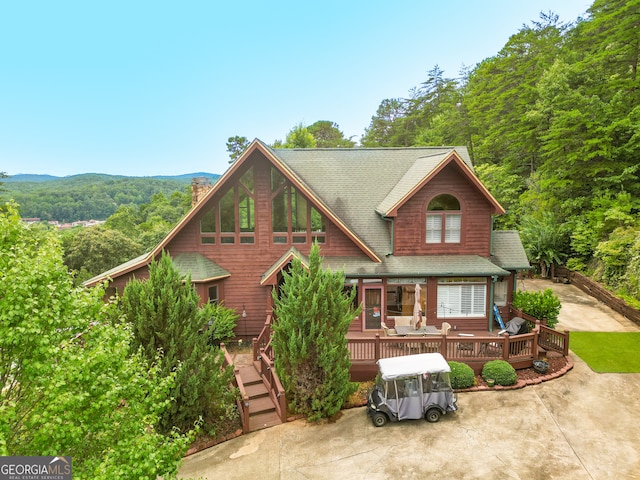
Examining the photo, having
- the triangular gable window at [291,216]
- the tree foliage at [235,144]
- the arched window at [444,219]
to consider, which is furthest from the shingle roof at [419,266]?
the tree foliage at [235,144]

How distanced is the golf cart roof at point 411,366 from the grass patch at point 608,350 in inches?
278

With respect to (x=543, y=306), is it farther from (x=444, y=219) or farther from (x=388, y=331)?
(x=388, y=331)

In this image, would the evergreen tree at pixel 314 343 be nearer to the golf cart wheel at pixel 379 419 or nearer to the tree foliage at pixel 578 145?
the golf cart wheel at pixel 379 419

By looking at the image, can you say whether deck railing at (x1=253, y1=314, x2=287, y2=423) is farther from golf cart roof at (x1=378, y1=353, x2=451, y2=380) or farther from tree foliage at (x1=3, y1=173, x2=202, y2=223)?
tree foliage at (x1=3, y1=173, x2=202, y2=223)

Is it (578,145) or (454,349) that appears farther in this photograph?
(578,145)

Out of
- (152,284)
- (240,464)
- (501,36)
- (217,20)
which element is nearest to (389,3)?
(501,36)

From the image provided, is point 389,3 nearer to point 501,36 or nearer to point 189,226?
point 501,36

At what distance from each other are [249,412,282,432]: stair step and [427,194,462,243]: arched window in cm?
1010

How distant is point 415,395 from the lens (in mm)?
10930

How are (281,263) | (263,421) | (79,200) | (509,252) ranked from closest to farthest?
(263,421)
(281,263)
(509,252)
(79,200)

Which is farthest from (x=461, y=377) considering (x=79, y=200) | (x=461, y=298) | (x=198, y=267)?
(x=79, y=200)

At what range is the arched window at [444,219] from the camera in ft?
56.5

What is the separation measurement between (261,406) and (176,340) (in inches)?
144

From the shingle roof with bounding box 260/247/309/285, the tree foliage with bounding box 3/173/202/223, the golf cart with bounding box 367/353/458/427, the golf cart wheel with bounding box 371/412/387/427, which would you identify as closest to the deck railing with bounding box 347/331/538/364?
the golf cart with bounding box 367/353/458/427
